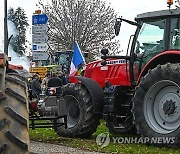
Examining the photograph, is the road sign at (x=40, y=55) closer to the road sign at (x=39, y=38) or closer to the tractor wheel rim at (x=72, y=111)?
the road sign at (x=39, y=38)

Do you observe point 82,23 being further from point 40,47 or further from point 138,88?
point 138,88

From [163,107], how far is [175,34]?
1525 millimetres

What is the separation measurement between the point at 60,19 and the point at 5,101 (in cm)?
3674

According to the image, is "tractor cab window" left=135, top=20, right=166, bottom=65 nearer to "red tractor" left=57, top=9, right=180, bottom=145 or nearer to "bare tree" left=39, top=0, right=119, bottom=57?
"red tractor" left=57, top=9, right=180, bottom=145

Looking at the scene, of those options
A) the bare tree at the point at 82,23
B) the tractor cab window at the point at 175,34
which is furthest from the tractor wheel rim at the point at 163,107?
the bare tree at the point at 82,23

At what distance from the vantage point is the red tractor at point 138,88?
9.31 meters

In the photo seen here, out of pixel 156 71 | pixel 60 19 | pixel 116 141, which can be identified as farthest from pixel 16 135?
pixel 60 19

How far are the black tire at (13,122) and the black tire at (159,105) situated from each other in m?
4.81

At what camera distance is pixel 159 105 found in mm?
9531

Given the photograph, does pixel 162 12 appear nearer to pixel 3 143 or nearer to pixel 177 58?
pixel 177 58

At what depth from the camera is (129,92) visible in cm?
1066

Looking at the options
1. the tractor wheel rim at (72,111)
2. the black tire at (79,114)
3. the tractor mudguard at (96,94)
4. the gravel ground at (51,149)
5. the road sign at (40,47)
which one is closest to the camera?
the gravel ground at (51,149)

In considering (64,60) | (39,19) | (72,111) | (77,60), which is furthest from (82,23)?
(72,111)

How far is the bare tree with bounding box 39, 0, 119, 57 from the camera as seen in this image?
40.4 meters
